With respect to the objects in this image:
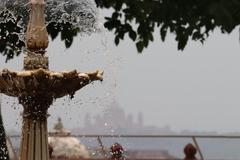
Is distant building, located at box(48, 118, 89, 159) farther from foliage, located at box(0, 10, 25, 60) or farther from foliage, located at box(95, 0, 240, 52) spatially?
Result: foliage, located at box(95, 0, 240, 52)

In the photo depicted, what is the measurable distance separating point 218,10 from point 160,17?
1.87 m

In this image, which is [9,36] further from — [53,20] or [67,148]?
[67,148]

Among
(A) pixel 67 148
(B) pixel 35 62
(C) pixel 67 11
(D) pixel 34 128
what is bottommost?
(D) pixel 34 128

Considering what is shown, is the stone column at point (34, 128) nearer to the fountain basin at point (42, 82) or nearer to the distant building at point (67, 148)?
the fountain basin at point (42, 82)

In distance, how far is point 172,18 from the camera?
20.1ft

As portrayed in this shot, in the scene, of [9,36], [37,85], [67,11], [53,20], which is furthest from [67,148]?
[37,85]

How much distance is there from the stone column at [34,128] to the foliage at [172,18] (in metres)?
1.27

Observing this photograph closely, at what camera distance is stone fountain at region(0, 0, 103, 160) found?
594cm

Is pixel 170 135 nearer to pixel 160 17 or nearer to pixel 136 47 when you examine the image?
pixel 136 47

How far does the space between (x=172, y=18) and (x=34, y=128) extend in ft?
4.82

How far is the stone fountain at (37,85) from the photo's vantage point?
5941mm

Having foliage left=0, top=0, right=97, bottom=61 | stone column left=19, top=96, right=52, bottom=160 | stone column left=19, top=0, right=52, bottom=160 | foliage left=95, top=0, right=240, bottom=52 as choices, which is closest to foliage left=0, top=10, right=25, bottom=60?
foliage left=0, top=0, right=97, bottom=61

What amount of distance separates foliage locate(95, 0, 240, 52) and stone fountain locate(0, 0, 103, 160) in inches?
32.4

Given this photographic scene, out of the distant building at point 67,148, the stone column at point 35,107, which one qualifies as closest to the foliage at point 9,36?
the stone column at point 35,107
